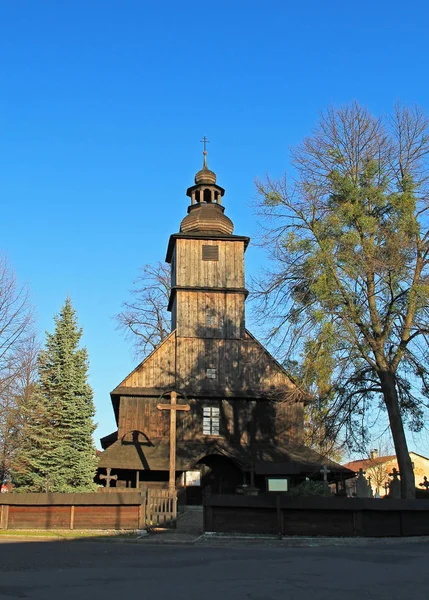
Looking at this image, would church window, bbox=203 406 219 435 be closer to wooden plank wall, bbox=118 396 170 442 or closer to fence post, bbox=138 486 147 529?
wooden plank wall, bbox=118 396 170 442

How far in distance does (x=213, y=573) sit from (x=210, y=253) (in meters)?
24.1

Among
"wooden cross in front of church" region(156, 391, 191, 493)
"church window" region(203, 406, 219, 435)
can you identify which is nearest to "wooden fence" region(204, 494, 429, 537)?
"wooden cross in front of church" region(156, 391, 191, 493)

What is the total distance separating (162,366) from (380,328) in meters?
13.5

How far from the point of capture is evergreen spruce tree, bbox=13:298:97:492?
26422 mm

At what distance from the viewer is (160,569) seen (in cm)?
1179

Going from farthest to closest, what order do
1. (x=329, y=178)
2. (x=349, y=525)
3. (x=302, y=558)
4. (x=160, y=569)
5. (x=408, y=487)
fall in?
(x=329, y=178) → (x=408, y=487) → (x=349, y=525) → (x=302, y=558) → (x=160, y=569)

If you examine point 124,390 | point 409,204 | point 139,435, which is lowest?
point 139,435

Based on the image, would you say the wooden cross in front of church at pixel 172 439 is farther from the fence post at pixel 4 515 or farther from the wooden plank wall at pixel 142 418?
the wooden plank wall at pixel 142 418

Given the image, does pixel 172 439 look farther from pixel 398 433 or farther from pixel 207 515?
pixel 398 433

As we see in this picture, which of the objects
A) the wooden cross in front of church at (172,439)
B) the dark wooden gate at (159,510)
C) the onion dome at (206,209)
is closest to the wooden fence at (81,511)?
the dark wooden gate at (159,510)

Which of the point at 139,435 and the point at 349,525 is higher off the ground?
the point at 139,435

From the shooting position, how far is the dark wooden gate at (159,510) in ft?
67.0

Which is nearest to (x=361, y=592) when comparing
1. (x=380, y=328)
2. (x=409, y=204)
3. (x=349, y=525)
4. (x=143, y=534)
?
(x=349, y=525)

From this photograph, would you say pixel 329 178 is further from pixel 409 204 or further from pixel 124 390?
pixel 124 390
